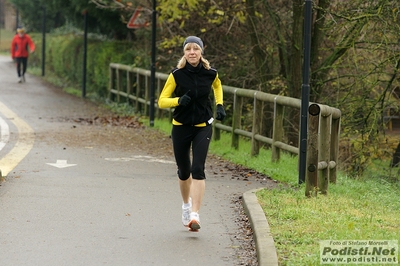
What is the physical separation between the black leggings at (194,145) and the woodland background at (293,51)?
6168 millimetres

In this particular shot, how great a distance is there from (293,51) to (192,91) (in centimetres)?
974

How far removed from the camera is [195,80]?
8.65 metres

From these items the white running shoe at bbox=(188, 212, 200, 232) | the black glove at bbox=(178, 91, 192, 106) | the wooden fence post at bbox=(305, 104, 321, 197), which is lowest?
the white running shoe at bbox=(188, 212, 200, 232)

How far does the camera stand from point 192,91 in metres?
8.62

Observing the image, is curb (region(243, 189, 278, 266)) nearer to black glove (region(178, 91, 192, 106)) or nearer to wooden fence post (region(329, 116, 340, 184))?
black glove (region(178, 91, 192, 106))

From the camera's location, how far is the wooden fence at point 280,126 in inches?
406

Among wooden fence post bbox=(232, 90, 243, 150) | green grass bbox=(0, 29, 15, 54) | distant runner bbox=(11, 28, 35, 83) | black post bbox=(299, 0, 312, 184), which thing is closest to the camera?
black post bbox=(299, 0, 312, 184)

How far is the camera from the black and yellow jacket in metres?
8.63

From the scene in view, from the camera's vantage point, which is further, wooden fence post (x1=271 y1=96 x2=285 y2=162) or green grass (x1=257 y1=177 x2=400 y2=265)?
wooden fence post (x1=271 y1=96 x2=285 y2=162)

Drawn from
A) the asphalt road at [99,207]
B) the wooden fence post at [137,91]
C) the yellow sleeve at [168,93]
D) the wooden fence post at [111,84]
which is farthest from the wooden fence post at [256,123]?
the wooden fence post at [111,84]

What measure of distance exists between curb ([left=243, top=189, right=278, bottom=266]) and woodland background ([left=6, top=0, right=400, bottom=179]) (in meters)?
5.36

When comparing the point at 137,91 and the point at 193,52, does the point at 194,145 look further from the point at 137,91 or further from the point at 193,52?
the point at 137,91

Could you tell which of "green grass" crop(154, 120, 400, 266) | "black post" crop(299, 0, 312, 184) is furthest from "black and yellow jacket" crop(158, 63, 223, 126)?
"black post" crop(299, 0, 312, 184)

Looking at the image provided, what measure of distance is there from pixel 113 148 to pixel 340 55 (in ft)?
14.9
